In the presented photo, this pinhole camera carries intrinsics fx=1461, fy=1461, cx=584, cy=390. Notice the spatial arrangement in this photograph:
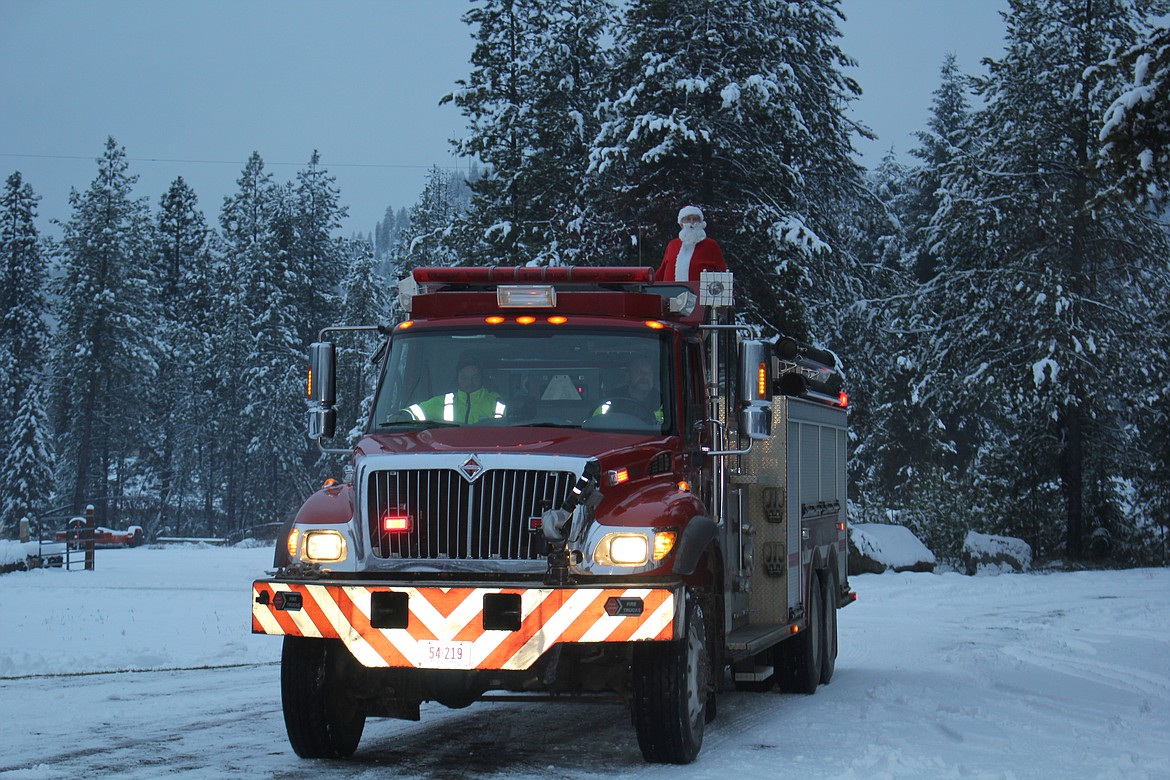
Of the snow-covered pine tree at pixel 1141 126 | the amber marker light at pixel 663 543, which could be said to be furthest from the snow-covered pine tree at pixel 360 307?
the amber marker light at pixel 663 543

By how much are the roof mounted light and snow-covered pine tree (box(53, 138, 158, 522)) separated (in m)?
65.2

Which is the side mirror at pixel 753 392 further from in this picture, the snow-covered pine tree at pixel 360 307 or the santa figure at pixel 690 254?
the snow-covered pine tree at pixel 360 307

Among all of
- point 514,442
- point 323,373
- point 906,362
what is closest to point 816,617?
point 514,442

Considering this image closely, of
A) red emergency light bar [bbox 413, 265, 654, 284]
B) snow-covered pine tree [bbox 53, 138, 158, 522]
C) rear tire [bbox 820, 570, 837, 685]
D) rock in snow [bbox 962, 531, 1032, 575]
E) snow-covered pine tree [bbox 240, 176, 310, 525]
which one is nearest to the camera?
red emergency light bar [bbox 413, 265, 654, 284]

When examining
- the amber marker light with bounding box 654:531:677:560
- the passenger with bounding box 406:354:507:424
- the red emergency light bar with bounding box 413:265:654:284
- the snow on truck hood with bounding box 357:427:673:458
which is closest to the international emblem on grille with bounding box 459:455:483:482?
the snow on truck hood with bounding box 357:427:673:458

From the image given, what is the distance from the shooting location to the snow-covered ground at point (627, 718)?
807 centimetres

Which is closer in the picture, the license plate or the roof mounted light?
the license plate

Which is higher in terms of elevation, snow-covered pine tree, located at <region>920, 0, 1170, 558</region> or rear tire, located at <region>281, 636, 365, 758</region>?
snow-covered pine tree, located at <region>920, 0, 1170, 558</region>

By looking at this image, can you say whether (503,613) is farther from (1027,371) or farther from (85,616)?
(1027,371)

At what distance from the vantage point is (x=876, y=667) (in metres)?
14.4

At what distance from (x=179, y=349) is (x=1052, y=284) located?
58435 mm

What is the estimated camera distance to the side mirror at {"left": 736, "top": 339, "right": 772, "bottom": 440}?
8.88 metres

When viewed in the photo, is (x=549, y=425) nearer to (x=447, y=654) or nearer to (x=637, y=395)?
(x=637, y=395)

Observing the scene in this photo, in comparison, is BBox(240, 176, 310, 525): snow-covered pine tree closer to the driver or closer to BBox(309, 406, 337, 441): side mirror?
BBox(309, 406, 337, 441): side mirror
